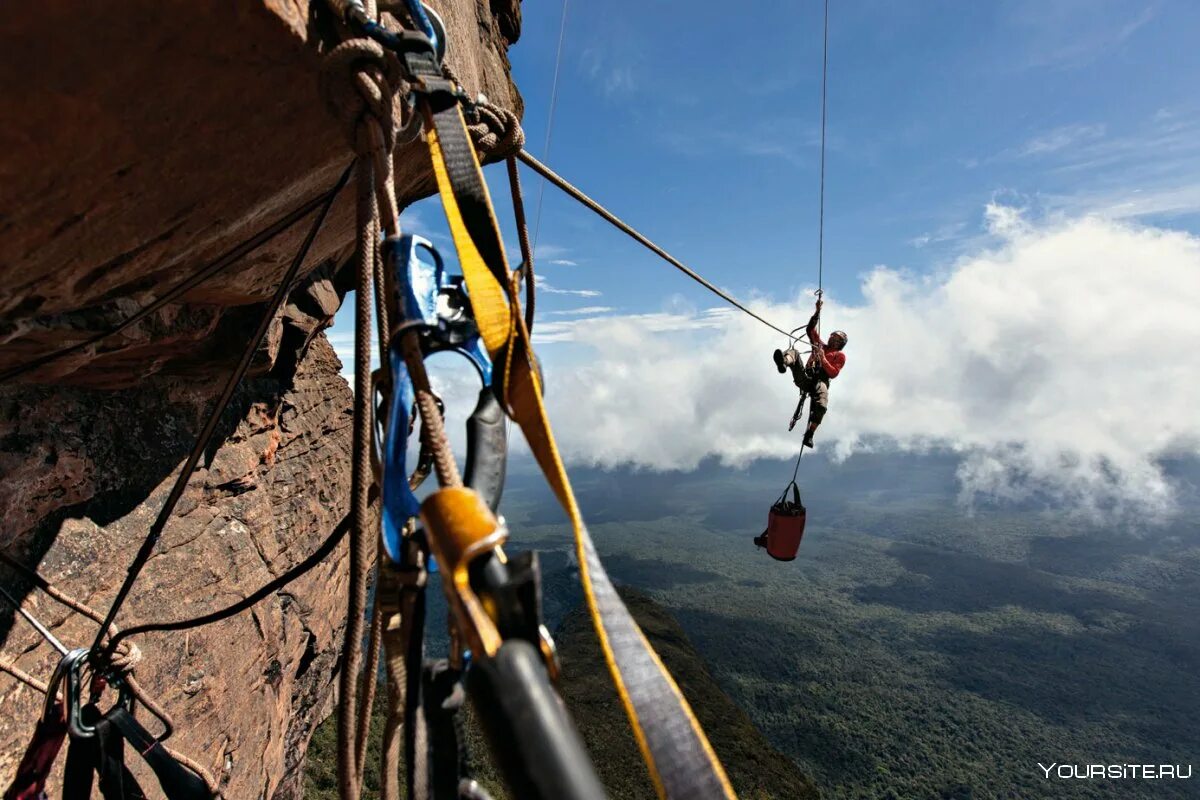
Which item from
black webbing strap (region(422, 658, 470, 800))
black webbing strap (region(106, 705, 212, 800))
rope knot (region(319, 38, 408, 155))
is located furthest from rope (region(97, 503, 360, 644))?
rope knot (region(319, 38, 408, 155))

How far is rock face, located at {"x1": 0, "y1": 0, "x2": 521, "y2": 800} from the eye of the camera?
214 centimetres

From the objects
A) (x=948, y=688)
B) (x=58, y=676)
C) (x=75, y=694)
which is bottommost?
(x=948, y=688)

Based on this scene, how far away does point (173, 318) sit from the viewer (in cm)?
523

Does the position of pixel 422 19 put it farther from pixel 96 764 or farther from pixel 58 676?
pixel 96 764

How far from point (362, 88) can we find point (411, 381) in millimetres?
1118

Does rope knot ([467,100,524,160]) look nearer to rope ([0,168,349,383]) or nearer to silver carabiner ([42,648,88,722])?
rope ([0,168,349,383])

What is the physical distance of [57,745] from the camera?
353 cm

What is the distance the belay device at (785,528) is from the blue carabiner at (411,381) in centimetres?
1193

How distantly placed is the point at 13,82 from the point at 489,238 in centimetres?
190

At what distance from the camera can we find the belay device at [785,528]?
1289cm

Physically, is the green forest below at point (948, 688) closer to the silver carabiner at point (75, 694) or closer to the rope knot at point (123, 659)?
the rope knot at point (123, 659)

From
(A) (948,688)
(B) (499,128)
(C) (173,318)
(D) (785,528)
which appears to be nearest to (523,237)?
(B) (499,128)

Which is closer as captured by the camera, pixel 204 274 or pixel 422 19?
pixel 422 19

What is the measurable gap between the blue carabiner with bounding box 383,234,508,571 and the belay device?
11.9 m
